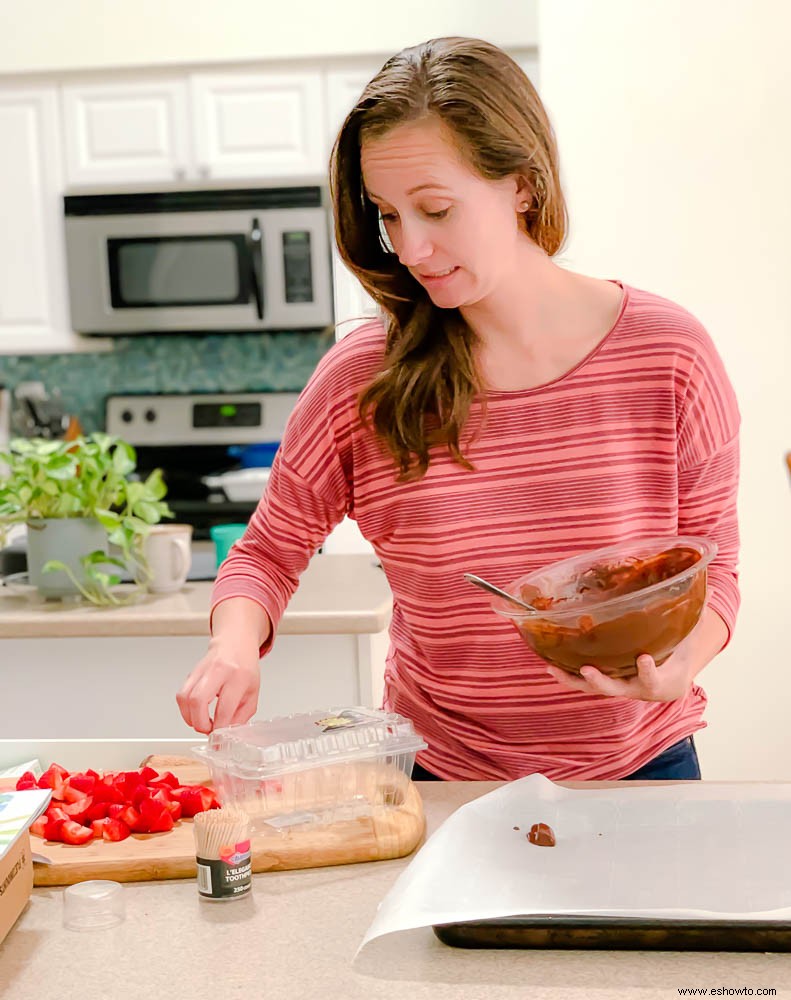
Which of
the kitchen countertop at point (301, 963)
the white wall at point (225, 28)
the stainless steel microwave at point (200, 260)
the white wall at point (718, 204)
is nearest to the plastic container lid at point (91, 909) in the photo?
the kitchen countertop at point (301, 963)

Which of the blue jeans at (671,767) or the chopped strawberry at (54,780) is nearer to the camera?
the chopped strawberry at (54,780)

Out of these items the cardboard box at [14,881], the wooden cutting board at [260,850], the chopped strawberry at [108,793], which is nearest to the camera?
the cardboard box at [14,881]

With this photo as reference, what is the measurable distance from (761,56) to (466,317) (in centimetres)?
163

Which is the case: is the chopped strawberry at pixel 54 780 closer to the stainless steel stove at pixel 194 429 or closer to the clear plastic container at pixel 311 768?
the clear plastic container at pixel 311 768

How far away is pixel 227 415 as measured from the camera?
4211 millimetres

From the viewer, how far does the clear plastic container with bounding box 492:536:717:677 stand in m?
1.01

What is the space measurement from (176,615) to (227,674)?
36.1 inches

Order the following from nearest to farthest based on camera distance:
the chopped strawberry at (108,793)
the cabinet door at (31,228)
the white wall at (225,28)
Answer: the chopped strawberry at (108,793), the white wall at (225,28), the cabinet door at (31,228)

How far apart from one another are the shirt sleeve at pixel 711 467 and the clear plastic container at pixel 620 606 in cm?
20

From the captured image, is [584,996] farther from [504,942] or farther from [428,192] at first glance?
[428,192]

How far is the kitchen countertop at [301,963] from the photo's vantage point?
2.76 ft

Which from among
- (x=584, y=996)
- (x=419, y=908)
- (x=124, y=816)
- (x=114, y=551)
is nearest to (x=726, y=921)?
(x=584, y=996)

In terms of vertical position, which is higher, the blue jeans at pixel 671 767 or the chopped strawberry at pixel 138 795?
the chopped strawberry at pixel 138 795

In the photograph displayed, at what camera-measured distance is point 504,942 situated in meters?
0.89
